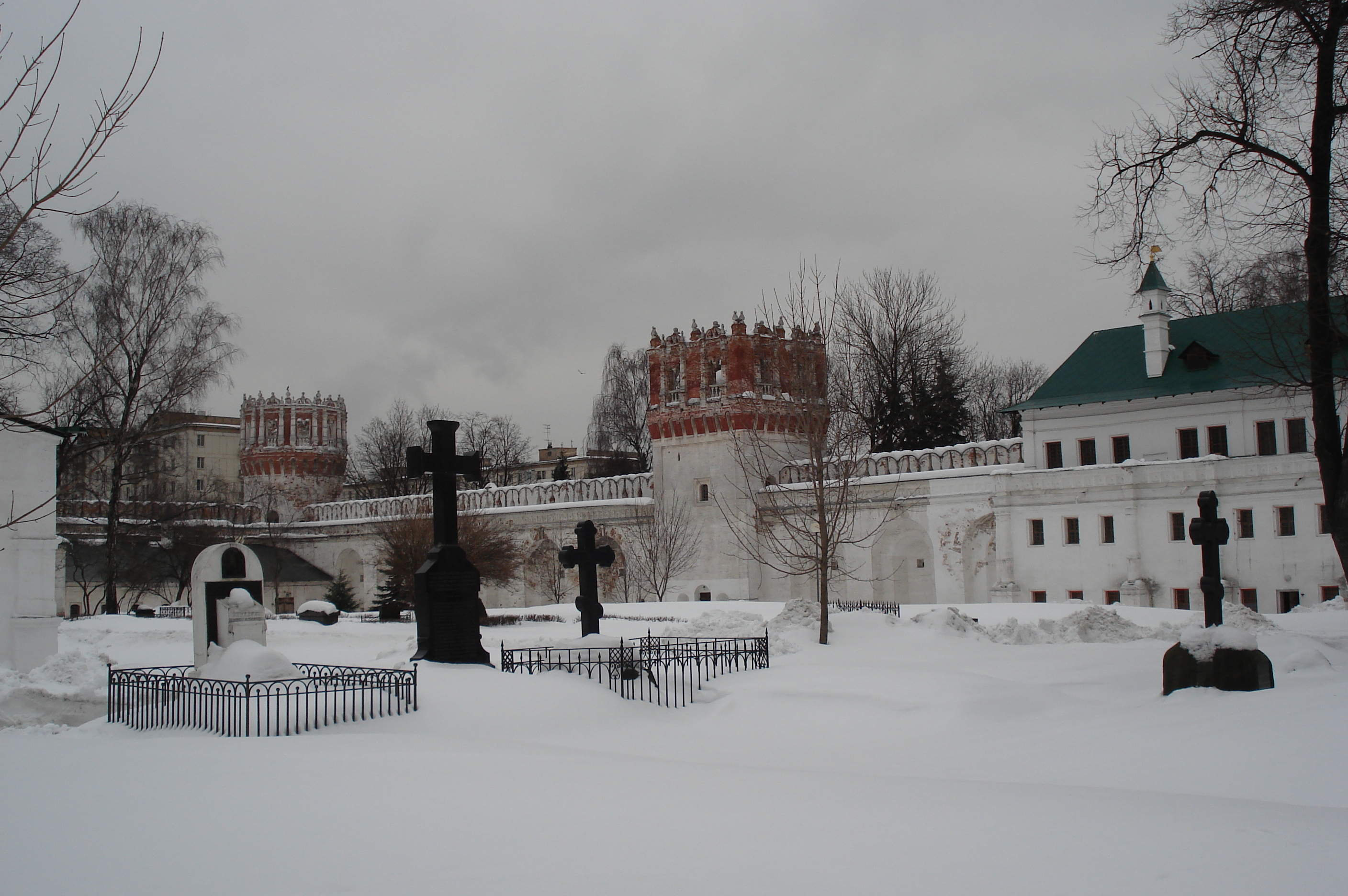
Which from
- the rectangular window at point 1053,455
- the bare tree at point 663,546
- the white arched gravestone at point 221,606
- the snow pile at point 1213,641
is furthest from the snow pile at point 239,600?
the rectangular window at point 1053,455

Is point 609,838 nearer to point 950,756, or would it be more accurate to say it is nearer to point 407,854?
point 407,854

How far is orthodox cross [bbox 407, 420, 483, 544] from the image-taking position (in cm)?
1530

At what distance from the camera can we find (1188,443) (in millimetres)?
28891

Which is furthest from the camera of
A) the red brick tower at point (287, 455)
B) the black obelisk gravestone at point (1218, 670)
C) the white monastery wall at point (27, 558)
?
the red brick tower at point (287, 455)

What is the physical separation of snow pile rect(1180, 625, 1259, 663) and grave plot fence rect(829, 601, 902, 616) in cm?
1050

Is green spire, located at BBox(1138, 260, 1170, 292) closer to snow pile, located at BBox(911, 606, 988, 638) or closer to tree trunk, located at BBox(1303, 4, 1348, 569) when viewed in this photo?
snow pile, located at BBox(911, 606, 988, 638)

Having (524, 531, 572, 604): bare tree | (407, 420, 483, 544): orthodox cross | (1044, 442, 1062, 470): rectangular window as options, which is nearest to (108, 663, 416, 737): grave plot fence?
(407, 420, 483, 544): orthodox cross

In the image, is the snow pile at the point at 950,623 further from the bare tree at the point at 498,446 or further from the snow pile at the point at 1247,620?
the bare tree at the point at 498,446

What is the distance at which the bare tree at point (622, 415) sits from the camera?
56.3m

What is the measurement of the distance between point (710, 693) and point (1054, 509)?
19.1 m

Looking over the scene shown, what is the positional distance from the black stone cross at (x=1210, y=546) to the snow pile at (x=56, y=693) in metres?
15.2

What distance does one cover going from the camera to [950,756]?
10.0 m

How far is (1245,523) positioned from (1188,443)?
265cm

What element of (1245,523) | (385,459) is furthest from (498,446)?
(1245,523)
